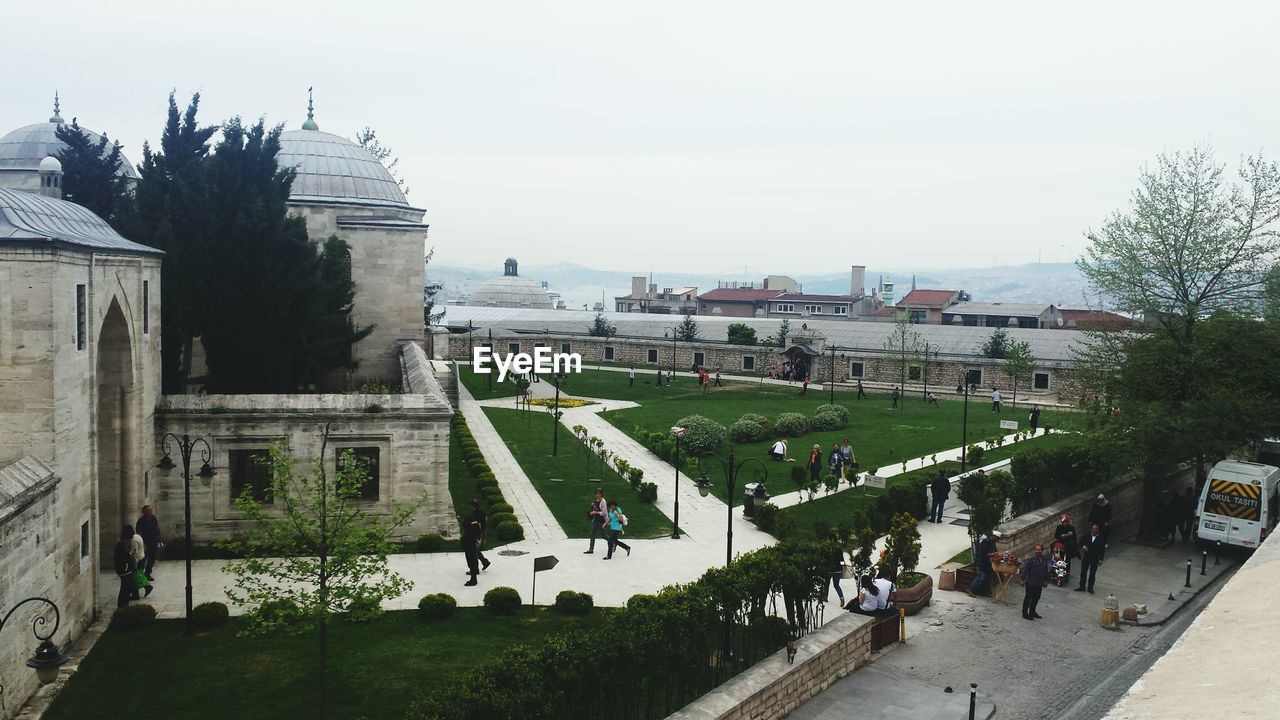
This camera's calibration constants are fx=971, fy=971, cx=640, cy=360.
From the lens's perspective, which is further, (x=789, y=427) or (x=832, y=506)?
(x=789, y=427)

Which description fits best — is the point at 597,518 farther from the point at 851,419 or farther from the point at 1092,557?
the point at 851,419

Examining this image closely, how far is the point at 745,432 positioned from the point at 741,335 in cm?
2886

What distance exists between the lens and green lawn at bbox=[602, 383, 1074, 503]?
115 feet

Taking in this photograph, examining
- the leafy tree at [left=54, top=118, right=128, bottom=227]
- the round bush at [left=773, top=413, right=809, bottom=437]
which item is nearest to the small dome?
A: the leafy tree at [left=54, top=118, right=128, bottom=227]

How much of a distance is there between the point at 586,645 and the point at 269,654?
694cm

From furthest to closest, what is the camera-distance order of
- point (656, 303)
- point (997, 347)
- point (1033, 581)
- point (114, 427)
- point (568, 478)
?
point (656, 303) → point (997, 347) → point (568, 478) → point (114, 427) → point (1033, 581)

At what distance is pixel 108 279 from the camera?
59.3 ft

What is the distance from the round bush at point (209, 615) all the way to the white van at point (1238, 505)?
22.4m

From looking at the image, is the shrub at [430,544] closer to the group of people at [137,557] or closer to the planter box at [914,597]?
the group of people at [137,557]

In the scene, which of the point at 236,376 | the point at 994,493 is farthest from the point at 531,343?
the point at 994,493

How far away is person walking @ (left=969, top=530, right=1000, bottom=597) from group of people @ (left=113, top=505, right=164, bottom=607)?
16162mm

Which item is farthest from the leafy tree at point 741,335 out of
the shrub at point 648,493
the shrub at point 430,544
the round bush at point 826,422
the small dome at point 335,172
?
the shrub at point 430,544

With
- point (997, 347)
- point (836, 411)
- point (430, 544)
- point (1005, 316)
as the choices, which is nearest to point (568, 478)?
point (430, 544)

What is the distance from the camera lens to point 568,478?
1173 inches
